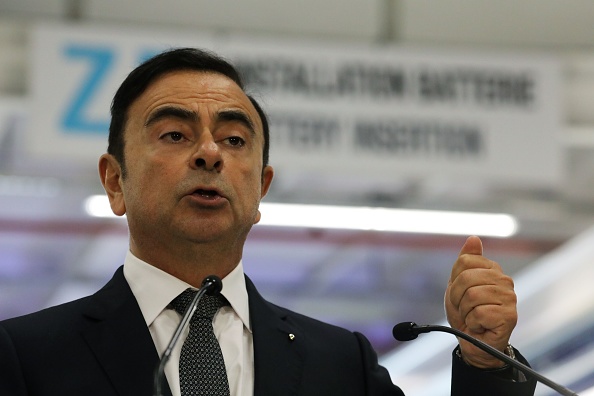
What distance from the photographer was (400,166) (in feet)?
16.2

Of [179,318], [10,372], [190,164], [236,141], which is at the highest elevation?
[236,141]

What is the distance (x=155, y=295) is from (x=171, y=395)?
0.28m

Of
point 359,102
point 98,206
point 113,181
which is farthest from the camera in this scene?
point 98,206

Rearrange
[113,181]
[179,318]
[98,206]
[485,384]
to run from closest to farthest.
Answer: [485,384] → [179,318] → [113,181] → [98,206]

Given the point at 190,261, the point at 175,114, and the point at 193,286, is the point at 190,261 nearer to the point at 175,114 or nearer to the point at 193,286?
the point at 193,286

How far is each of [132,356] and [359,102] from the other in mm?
3181

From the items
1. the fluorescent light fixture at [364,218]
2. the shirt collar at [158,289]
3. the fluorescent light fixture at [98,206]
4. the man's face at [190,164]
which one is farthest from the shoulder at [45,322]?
the fluorescent light fixture at [98,206]

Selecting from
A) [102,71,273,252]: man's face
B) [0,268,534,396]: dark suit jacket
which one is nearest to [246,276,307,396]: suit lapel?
[0,268,534,396]: dark suit jacket

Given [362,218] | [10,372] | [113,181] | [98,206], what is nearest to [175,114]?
[113,181]

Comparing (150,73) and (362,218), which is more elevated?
(362,218)

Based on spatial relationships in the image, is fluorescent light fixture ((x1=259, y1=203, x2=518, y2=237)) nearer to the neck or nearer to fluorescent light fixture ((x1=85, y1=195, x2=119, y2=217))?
fluorescent light fixture ((x1=85, y1=195, x2=119, y2=217))

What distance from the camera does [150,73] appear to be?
7.86 feet

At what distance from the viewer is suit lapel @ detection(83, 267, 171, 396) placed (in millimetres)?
1919

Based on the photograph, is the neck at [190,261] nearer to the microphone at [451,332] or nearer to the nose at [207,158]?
the nose at [207,158]
